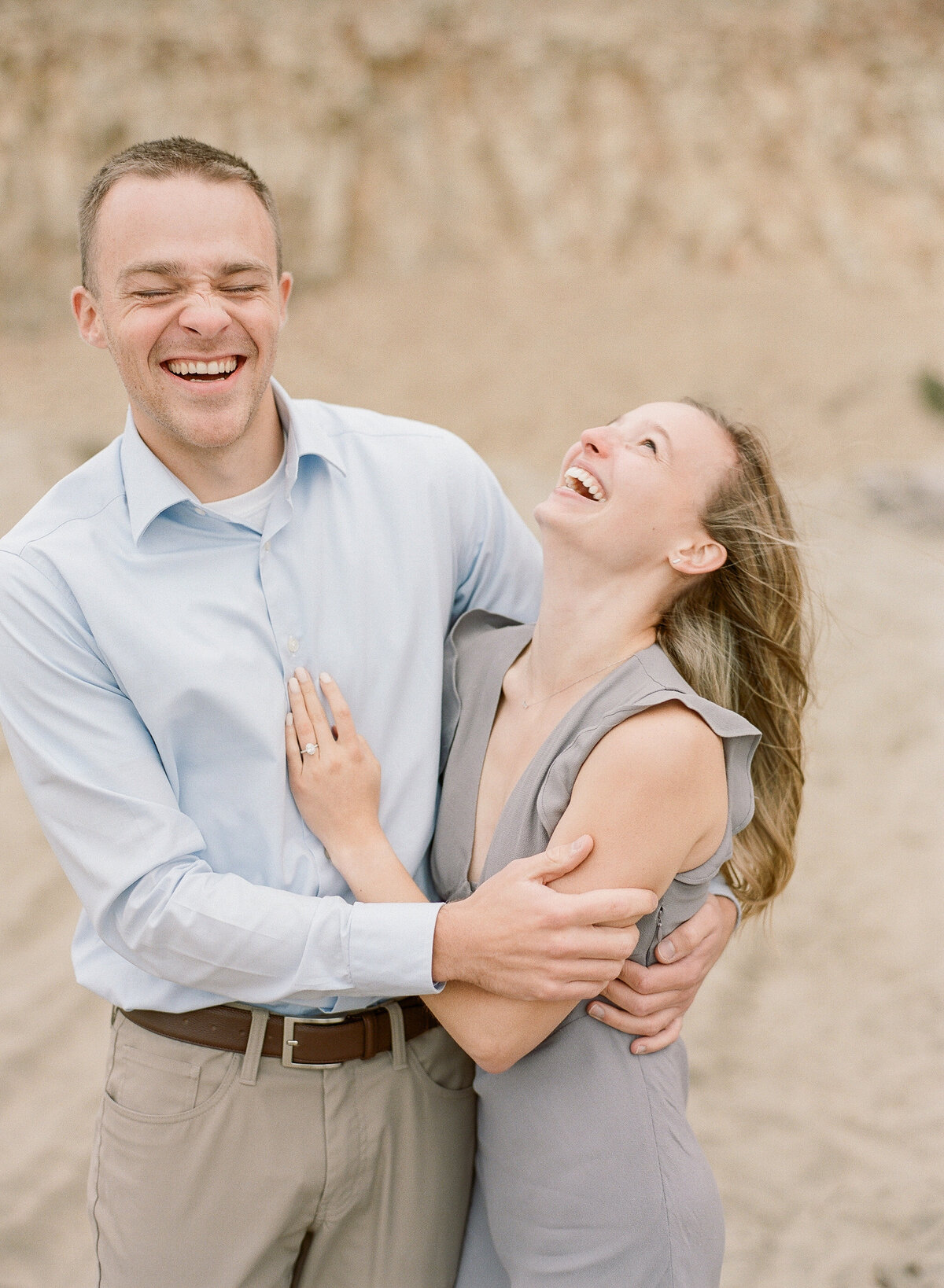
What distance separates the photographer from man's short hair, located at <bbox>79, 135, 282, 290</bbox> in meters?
1.65

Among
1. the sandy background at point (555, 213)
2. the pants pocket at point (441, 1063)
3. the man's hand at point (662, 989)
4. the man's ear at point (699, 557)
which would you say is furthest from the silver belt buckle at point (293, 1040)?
the sandy background at point (555, 213)

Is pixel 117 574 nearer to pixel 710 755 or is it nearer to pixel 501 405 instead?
pixel 710 755

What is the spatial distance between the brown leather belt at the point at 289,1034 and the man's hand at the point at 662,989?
1.19 feet

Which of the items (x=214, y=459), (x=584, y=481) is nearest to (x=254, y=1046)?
(x=214, y=459)

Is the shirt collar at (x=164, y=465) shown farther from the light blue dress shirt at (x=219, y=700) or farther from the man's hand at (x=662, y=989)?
the man's hand at (x=662, y=989)

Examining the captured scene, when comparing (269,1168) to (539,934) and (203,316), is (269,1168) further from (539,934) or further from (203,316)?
(203,316)

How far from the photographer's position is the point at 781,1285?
9.73 ft

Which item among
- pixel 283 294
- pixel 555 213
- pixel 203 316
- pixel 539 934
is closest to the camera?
pixel 539 934

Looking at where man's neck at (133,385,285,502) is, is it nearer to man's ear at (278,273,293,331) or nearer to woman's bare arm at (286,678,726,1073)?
man's ear at (278,273,293,331)

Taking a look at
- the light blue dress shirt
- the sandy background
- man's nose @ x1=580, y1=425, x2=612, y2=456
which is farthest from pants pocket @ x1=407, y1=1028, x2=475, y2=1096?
the sandy background

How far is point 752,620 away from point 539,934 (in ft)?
2.25

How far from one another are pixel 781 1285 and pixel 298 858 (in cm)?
212

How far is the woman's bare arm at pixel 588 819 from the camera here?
1552mm

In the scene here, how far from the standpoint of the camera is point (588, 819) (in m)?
1.56
